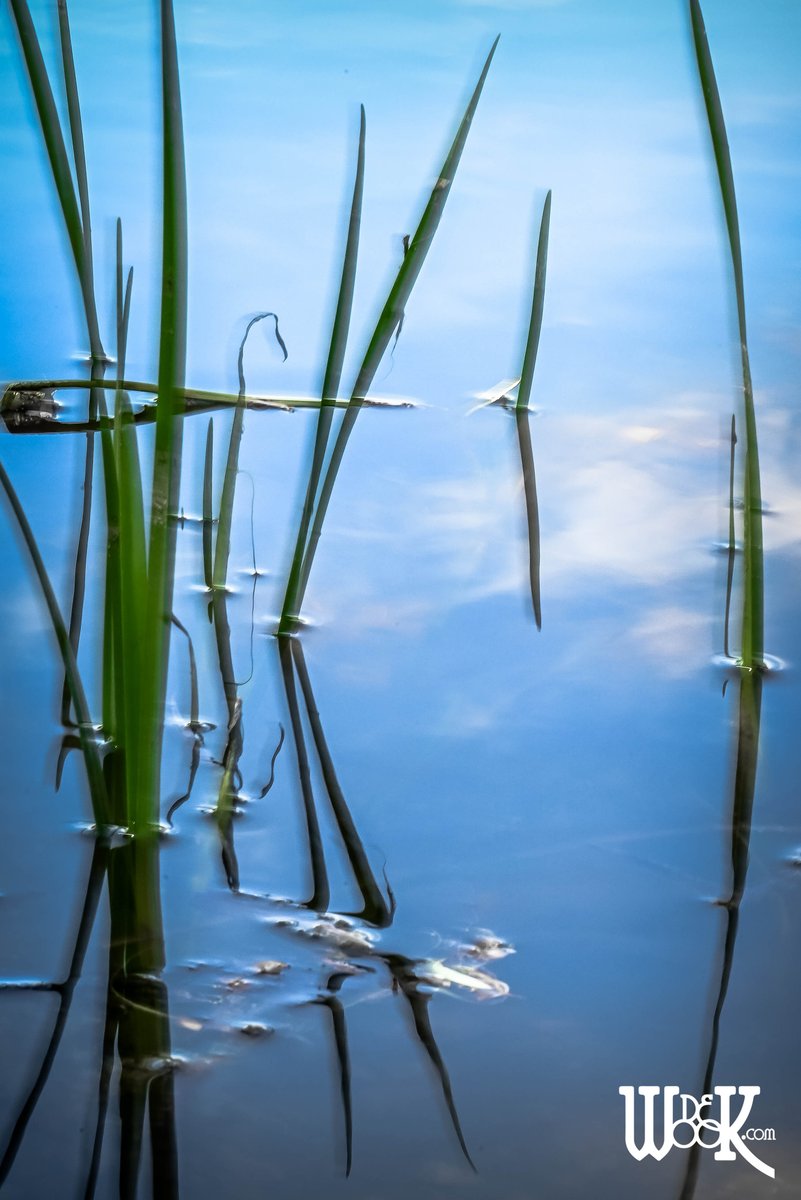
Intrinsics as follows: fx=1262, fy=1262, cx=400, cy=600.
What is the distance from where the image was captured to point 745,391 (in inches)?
32.1

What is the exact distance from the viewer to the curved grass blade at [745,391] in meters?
0.77

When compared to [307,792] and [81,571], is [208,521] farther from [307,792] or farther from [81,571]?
[307,792]

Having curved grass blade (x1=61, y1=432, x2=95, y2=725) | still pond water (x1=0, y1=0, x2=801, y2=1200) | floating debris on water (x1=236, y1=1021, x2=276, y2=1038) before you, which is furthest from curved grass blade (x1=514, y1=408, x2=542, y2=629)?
floating debris on water (x1=236, y1=1021, x2=276, y2=1038)

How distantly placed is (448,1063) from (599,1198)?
3.5 inches

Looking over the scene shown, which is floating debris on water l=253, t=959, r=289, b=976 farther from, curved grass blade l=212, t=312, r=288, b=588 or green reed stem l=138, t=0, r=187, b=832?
curved grass blade l=212, t=312, r=288, b=588

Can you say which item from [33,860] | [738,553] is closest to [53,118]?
[33,860]

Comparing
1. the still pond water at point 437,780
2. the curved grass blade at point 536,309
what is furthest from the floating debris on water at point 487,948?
the curved grass blade at point 536,309

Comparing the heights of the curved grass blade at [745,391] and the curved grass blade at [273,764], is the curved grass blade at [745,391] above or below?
above

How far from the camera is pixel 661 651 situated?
0.96 metres
